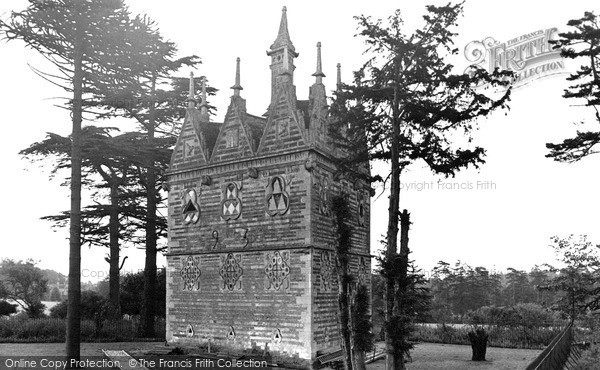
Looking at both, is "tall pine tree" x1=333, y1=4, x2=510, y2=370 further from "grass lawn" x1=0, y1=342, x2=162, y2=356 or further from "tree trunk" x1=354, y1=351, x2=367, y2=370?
"grass lawn" x1=0, y1=342, x2=162, y2=356

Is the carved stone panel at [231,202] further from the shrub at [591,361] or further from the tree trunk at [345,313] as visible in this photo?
the shrub at [591,361]

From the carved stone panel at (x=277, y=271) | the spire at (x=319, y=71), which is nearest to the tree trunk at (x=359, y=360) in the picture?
the carved stone panel at (x=277, y=271)

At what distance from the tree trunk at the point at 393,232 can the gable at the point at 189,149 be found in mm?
9953

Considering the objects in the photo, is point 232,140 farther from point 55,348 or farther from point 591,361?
point 591,361

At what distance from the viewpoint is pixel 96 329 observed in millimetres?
28172

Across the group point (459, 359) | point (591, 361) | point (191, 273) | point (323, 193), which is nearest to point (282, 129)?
point (323, 193)

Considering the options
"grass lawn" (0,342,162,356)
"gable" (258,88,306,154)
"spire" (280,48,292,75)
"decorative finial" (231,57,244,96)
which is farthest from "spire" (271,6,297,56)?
"grass lawn" (0,342,162,356)

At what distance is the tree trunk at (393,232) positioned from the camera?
14.4m

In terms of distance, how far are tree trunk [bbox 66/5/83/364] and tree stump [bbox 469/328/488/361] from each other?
15.3m

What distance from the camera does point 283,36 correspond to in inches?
836

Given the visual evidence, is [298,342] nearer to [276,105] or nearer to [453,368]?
[453,368]

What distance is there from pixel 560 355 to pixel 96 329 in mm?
23171

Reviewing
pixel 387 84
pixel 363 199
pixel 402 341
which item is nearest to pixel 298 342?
pixel 402 341

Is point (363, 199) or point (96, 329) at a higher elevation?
point (363, 199)
